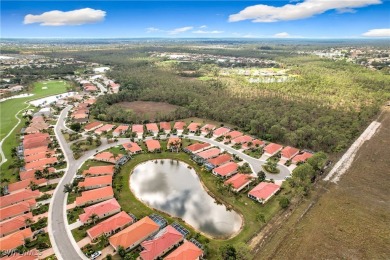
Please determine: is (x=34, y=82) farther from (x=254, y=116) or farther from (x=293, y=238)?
(x=293, y=238)

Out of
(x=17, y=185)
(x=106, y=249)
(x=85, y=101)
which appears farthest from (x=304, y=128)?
(x=85, y=101)

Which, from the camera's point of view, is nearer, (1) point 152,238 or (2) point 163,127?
(1) point 152,238

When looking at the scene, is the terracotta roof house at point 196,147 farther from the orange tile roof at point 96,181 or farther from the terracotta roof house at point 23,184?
the terracotta roof house at point 23,184

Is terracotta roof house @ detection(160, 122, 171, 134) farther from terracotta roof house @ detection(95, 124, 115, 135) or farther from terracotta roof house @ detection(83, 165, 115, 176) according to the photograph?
terracotta roof house @ detection(83, 165, 115, 176)

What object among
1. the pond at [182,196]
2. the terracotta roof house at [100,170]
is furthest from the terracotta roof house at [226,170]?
the terracotta roof house at [100,170]

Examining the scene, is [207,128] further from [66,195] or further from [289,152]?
[66,195]

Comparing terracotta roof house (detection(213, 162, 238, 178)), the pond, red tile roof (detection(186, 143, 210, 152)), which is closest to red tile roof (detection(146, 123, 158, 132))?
red tile roof (detection(186, 143, 210, 152))

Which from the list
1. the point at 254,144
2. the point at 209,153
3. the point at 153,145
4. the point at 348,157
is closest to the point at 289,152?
the point at 254,144
